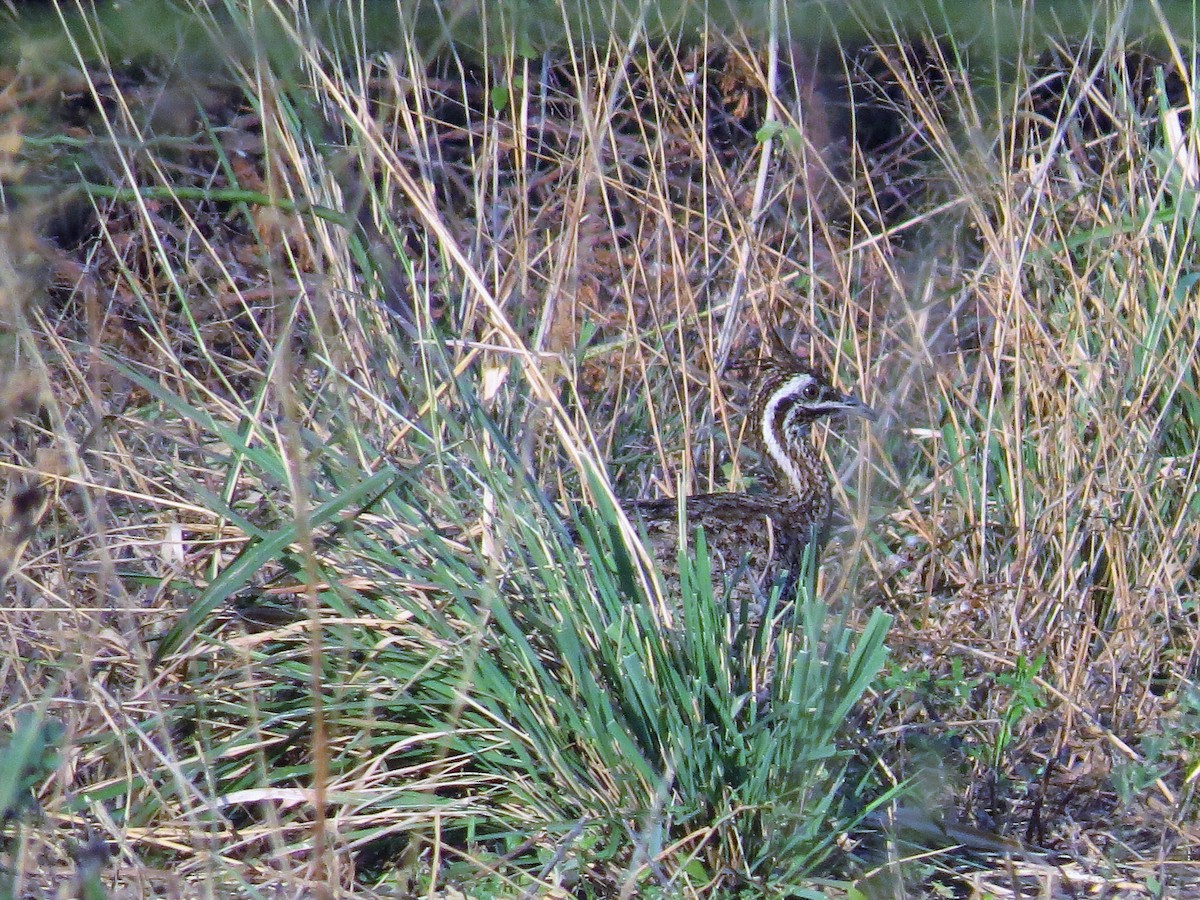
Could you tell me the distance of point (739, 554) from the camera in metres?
4.08

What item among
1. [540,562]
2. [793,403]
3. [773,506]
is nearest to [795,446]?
[793,403]

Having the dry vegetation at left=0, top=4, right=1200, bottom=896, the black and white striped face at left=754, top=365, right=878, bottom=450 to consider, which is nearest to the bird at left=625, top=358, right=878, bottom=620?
the black and white striped face at left=754, top=365, right=878, bottom=450

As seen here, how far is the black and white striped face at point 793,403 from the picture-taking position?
4.33 metres

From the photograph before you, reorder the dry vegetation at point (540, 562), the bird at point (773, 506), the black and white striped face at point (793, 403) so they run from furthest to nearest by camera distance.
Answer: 1. the black and white striped face at point (793, 403)
2. the bird at point (773, 506)
3. the dry vegetation at point (540, 562)

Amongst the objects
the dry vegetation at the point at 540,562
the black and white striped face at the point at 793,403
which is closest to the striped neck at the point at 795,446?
the black and white striped face at the point at 793,403

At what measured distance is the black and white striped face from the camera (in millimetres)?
4328

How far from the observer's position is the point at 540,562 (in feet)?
9.03

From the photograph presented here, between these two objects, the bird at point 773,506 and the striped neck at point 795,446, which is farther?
the striped neck at point 795,446

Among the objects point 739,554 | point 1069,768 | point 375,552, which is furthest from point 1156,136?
point 375,552

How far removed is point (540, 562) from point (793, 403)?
5.98ft

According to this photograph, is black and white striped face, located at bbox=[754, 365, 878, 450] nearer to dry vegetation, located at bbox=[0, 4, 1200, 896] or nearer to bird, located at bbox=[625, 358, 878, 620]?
bird, located at bbox=[625, 358, 878, 620]

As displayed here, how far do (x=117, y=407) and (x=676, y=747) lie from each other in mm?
2220

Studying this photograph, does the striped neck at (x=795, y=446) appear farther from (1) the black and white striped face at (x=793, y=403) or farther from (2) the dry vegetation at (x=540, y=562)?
(2) the dry vegetation at (x=540, y=562)

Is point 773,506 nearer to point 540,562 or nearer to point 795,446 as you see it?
point 795,446
